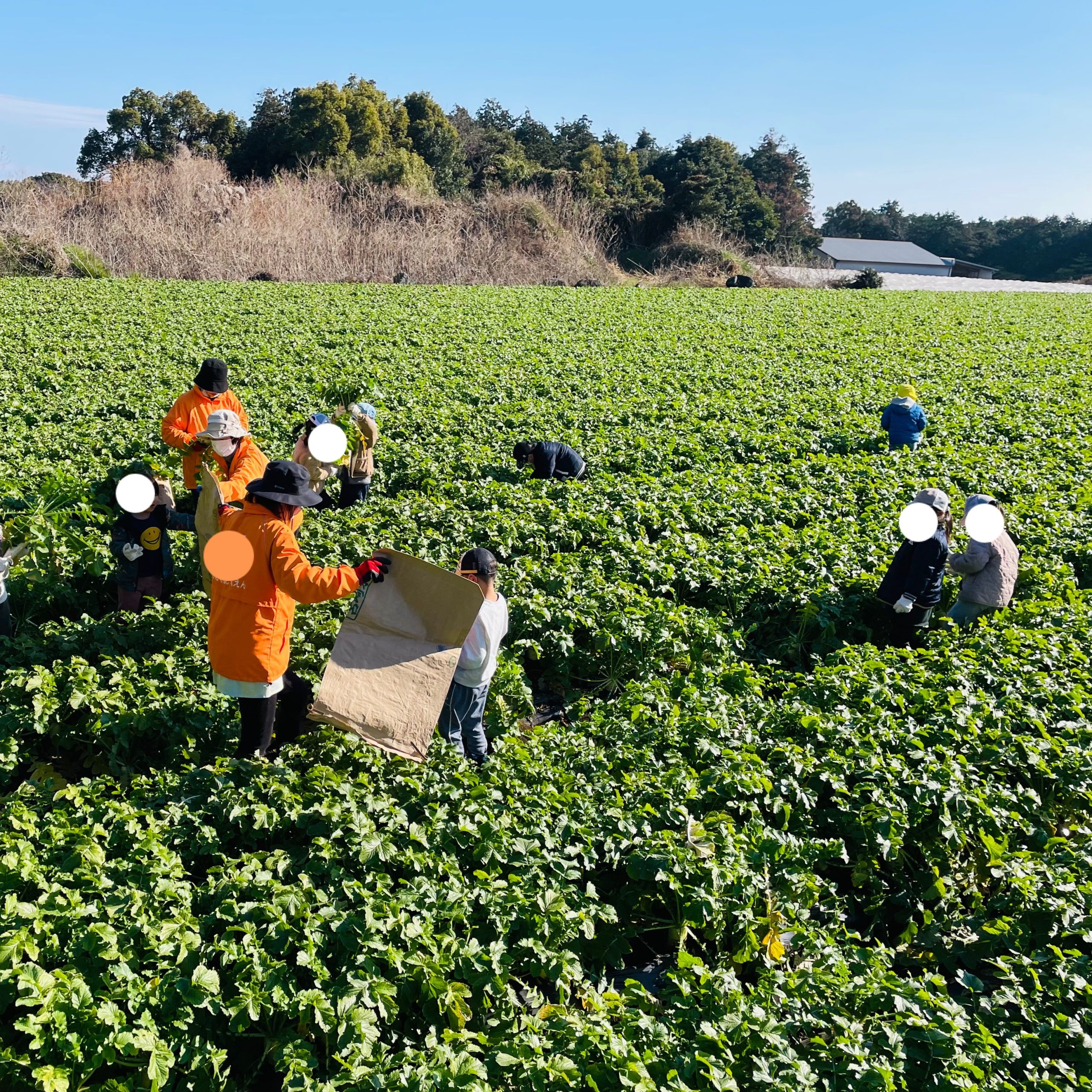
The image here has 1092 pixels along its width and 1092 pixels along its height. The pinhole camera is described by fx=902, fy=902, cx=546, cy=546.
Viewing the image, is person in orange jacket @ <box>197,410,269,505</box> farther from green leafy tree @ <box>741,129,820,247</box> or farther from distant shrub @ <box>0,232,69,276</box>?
green leafy tree @ <box>741,129,820,247</box>

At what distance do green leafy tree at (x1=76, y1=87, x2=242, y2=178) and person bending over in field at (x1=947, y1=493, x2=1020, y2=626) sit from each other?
52415mm

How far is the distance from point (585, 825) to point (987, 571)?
4.72m

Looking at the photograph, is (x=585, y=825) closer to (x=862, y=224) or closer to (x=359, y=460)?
(x=359, y=460)

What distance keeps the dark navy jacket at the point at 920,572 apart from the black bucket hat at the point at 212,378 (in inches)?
227

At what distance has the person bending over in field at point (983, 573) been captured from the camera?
746cm

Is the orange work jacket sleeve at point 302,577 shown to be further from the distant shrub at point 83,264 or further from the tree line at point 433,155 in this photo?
the tree line at point 433,155

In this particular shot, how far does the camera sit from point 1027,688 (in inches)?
242

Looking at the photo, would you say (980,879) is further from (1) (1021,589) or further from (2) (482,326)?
(2) (482,326)

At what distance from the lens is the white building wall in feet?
262

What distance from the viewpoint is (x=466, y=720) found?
17.7 ft

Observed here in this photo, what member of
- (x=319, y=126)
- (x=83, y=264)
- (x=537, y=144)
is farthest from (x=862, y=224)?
(x=83, y=264)

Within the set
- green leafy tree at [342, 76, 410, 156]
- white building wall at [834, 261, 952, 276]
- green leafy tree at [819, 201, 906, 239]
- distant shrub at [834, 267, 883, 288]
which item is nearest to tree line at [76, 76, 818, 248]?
green leafy tree at [342, 76, 410, 156]

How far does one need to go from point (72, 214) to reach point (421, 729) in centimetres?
3968

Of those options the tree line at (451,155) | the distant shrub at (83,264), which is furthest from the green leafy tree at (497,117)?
the distant shrub at (83,264)
